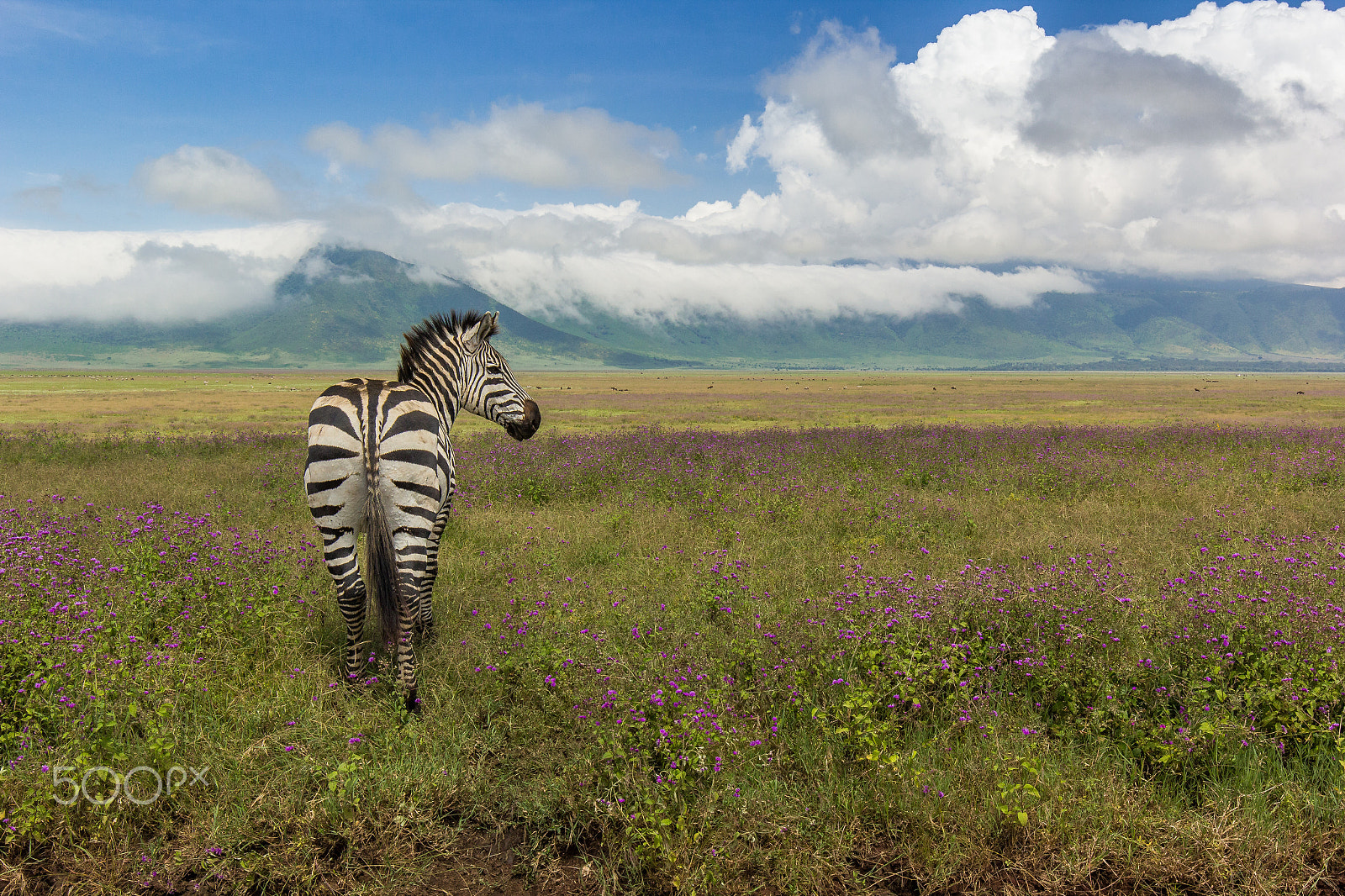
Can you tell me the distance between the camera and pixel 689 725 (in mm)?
4336

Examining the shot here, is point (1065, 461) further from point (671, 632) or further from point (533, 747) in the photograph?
point (533, 747)

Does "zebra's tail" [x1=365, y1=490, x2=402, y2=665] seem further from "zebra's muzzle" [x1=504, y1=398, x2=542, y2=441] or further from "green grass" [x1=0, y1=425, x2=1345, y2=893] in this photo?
"zebra's muzzle" [x1=504, y1=398, x2=542, y2=441]

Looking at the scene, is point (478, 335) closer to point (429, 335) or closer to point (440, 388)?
point (429, 335)

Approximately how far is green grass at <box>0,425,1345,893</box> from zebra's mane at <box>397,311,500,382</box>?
2.61 metres

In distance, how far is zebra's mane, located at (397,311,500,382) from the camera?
7.00 meters

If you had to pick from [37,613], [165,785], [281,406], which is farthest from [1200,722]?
[281,406]

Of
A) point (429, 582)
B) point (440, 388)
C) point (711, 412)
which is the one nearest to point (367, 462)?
point (429, 582)

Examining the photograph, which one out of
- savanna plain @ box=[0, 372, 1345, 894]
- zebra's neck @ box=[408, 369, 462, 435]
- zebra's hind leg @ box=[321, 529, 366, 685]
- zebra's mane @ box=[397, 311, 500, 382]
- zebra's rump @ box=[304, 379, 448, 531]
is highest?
zebra's mane @ box=[397, 311, 500, 382]

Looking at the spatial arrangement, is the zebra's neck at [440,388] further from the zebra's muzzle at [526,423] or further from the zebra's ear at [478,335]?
the zebra's muzzle at [526,423]

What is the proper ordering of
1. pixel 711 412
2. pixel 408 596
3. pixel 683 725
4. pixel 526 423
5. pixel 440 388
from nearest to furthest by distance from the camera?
pixel 683 725, pixel 408 596, pixel 440 388, pixel 526 423, pixel 711 412

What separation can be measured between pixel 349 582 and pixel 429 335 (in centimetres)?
281

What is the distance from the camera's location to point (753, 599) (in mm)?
6836

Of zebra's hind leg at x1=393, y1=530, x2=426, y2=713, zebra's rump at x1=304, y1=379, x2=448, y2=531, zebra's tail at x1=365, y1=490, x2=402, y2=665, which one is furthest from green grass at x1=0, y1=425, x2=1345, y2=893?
zebra's rump at x1=304, y1=379, x2=448, y2=531

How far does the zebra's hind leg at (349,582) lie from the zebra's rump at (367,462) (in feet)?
0.41
